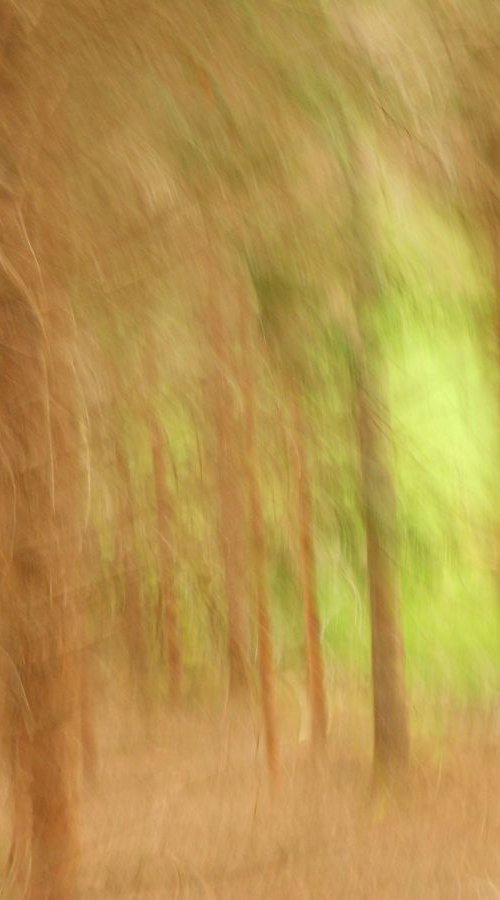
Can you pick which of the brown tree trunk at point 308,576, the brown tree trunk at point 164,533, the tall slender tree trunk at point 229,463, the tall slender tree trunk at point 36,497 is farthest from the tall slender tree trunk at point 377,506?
the tall slender tree trunk at point 36,497

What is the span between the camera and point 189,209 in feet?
5.92

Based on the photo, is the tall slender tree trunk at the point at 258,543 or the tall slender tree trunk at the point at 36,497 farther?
the tall slender tree trunk at the point at 258,543

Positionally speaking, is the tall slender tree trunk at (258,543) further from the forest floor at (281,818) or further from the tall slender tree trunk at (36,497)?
the tall slender tree trunk at (36,497)

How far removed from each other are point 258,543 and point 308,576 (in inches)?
4.6

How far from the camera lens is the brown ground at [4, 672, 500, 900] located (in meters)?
1.64

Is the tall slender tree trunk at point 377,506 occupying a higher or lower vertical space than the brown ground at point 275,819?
higher

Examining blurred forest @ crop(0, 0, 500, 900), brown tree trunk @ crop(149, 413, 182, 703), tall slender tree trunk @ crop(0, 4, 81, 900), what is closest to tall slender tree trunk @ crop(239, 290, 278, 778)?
blurred forest @ crop(0, 0, 500, 900)

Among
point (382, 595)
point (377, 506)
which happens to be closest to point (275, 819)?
point (382, 595)

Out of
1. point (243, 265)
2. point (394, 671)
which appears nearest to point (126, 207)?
point (243, 265)

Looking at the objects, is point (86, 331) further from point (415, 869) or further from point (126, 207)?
point (415, 869)

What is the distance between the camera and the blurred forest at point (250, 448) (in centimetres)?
160

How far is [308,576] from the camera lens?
6.71 feet

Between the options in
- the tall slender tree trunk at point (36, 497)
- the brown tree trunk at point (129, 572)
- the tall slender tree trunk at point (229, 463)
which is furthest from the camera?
the tall slender tree trunk at point (229, 463)

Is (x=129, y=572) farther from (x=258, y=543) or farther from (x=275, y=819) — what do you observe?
(x=275, y=819)
